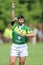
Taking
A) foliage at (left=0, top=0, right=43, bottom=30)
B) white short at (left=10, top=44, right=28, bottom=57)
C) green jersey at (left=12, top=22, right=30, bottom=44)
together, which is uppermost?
green jersey at (left=12, top=22, right=30, bottom=44)

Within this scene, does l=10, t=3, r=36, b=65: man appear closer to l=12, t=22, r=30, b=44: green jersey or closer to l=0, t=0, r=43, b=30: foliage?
l=12, t=22, r=30, b=44: green jersey

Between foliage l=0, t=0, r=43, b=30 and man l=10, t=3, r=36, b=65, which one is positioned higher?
man l=10, t=3, r=36, b=65

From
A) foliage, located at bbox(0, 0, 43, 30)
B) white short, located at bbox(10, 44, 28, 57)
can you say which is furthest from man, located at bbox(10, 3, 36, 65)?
foliage, located at bbox(0, 0, 43, 30)

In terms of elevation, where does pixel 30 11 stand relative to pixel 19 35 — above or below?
below

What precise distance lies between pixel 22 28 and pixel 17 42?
0.46 meters

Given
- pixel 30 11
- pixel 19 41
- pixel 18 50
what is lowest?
pixel 30 11

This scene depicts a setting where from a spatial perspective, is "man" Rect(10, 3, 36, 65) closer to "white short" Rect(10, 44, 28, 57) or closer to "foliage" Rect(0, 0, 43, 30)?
"white short" Rect(10, 44, 28, 57)

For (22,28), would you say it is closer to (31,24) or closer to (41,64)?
(41,64)

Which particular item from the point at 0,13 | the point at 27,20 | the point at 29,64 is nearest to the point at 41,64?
the point at 29,64

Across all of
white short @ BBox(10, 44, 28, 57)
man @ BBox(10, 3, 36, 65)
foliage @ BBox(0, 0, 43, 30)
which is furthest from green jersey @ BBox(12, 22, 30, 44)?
foliage @ BBox(0, 0, 43, 30)

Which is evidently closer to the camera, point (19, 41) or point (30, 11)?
point (19, 41)

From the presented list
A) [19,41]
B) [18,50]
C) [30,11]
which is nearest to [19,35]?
[19,41]

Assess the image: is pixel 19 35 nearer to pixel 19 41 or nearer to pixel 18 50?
pixel 19 41

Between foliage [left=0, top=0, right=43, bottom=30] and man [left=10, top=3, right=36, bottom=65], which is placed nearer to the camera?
man [left=10, top=3, right=36, bottom=65]
